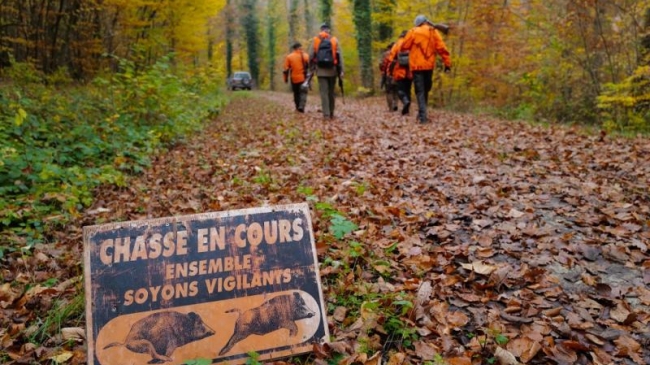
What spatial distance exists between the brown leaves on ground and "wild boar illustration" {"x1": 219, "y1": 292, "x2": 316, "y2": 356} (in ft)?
0.74

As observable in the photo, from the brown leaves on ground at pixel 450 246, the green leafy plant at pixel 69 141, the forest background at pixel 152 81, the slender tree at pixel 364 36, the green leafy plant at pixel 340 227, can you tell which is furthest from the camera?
the slender tree at pixel 364 36

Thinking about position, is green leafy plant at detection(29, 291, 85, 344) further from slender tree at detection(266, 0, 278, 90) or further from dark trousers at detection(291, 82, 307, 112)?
slender tree at detection(266, 0, 278, 90)

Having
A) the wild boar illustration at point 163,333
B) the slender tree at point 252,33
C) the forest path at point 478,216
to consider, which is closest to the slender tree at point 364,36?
the forest path at point 478,216

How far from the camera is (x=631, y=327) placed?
8.28 ft

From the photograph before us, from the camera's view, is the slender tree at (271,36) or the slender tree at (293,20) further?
the slender tree at (271,36)

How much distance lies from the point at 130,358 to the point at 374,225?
7.59 ft

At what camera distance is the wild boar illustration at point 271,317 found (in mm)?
2331

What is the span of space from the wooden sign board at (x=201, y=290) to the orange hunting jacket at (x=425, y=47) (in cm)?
781

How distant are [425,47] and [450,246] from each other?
6.84 m

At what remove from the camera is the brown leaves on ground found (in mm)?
2492

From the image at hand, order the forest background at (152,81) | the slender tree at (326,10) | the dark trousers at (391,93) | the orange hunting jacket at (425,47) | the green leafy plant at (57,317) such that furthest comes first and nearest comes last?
the slender tree at (326,10) → the dark trousers at (391,93) → the orange hunting jacket at (425,47) → the forest background at (152,81) → the green leafy plant at (57,317)

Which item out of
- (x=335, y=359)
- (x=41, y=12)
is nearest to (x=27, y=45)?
(x=41, y=12)

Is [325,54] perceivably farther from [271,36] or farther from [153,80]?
[271,36]

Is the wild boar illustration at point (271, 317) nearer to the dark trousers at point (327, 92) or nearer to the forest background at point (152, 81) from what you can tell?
the forest background at point (152, 81)
